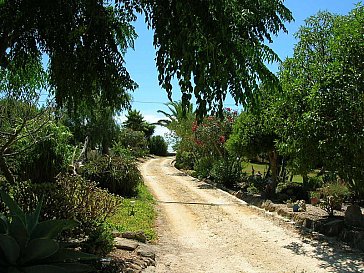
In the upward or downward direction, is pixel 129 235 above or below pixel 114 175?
below

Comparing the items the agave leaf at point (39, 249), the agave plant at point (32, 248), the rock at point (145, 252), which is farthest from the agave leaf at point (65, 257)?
the rock at point (145, 252)

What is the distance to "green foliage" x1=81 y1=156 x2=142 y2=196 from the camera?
15844 millimetres

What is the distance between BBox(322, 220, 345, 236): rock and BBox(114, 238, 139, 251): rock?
4892 mm

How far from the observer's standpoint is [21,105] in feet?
30.8

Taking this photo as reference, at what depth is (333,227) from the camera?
31.4 ft

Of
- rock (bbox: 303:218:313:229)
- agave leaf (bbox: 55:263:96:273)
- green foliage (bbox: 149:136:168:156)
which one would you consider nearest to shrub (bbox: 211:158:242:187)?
rock (bbox: 303:218:313:229)

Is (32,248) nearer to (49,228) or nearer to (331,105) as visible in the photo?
(49,228)

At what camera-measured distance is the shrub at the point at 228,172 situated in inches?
760

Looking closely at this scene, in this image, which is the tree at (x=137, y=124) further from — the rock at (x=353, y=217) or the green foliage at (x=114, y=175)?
the rock at (x=353, y=217)

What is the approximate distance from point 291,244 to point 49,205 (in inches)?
211

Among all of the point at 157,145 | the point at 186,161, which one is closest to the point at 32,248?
the point at 186,161

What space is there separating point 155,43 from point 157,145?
47640 millimetres

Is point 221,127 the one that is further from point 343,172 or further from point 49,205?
point 49,205

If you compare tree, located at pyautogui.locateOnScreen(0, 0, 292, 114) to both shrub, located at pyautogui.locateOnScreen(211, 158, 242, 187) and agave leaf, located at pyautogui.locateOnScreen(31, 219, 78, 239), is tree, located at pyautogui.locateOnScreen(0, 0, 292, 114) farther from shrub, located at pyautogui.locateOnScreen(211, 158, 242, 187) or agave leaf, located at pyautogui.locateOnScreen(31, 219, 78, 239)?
shrub, located at pyautogui.locateOnScreen(211, 158, 242, 187)
